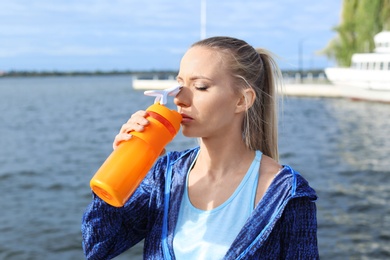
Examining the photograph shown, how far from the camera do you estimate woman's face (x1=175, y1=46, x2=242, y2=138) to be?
58.9 inches

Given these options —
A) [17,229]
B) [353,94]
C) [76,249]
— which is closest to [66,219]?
[17,229]

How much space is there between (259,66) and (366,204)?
735cm

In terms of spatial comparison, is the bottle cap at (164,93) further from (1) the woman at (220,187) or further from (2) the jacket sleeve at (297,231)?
(2) the jacket sleeve at (297,231)

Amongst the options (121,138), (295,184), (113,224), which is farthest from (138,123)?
(295,184)

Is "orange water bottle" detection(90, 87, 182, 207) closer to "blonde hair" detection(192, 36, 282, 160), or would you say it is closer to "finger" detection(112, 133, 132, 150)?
"finger" detection(112, 133, 132, 150)

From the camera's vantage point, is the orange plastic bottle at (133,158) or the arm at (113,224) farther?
the arm at (113,224)

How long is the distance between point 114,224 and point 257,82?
570 mm

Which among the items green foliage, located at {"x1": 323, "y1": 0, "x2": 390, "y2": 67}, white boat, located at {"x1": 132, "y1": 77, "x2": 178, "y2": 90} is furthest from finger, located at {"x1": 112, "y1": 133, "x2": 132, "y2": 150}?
white boat, located at {"x1": 132, "y1": 77, "x2": 178, "y2": 90}

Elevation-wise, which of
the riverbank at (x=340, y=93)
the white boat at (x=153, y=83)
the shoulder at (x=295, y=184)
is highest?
the shoulder at (x=295, y=184)

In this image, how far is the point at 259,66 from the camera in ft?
5.36

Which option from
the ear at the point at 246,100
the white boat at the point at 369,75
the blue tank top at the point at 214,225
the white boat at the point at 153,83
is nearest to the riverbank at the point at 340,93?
the white boat at the point at 369,75

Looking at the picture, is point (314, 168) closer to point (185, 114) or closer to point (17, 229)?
point (17, 229)

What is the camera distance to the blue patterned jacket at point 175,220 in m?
1.43

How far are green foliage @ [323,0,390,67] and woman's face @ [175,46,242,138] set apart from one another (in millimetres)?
35928
